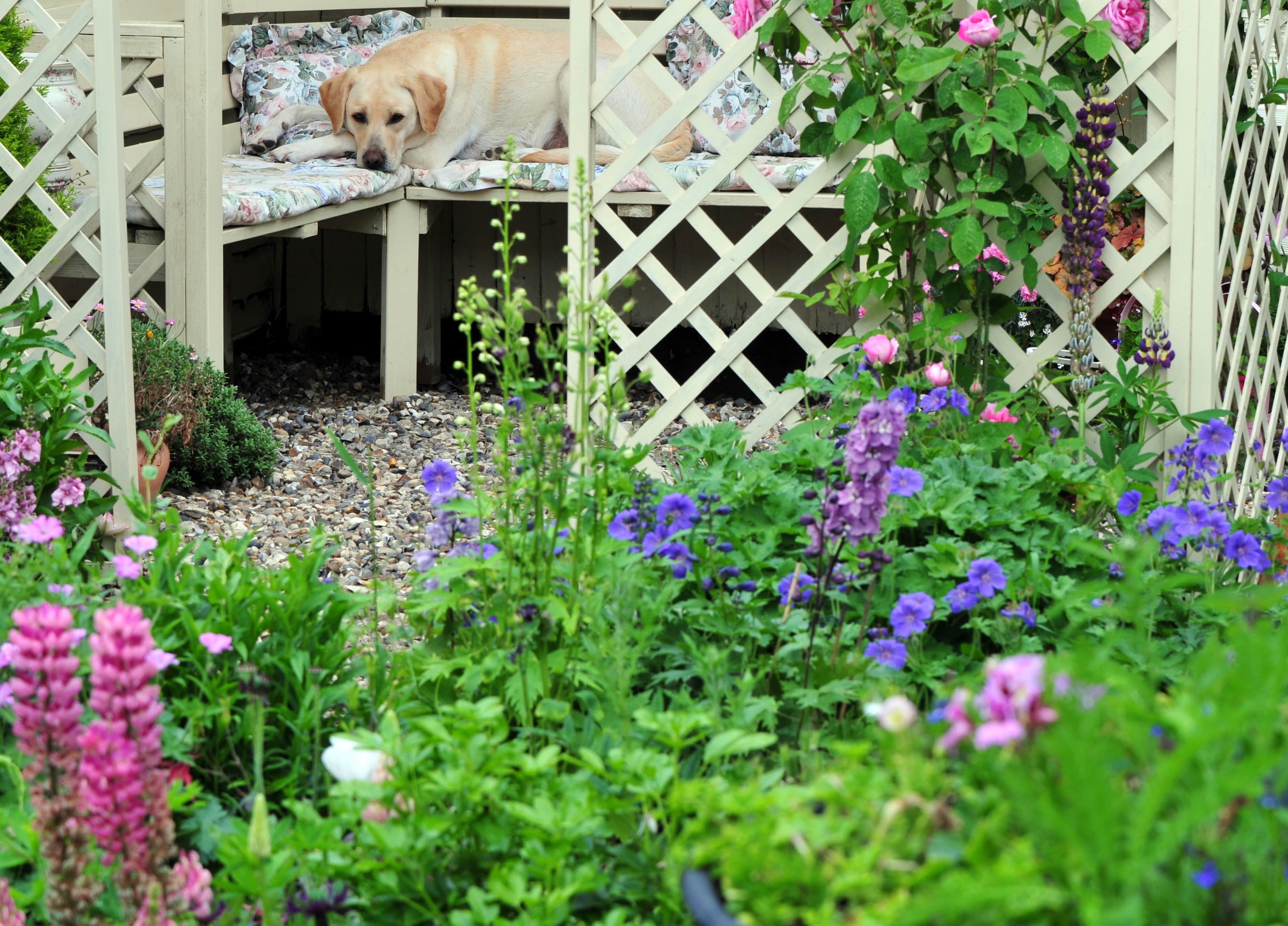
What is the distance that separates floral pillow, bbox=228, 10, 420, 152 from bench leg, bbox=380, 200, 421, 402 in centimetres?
73

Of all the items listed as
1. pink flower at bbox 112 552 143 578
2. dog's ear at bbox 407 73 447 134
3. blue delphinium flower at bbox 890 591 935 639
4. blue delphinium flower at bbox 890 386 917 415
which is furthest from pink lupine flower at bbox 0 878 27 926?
dog's ear at bbox 407 73 447 134

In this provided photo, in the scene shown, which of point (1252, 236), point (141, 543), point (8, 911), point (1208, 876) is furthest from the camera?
point (1252, 236)

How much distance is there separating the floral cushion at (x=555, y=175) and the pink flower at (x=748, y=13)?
1.65 metres

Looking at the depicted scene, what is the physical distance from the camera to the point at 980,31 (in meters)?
2.36

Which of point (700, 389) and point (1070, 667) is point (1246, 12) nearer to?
point (700, 389)

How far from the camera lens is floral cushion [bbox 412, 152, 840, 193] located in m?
4.47

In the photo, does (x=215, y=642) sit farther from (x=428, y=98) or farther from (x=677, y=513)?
(x=428, y=98)

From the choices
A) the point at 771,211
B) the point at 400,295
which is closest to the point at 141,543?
the point at 771,211

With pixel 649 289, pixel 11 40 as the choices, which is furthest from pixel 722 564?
pixel 649 289

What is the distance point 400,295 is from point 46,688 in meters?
3.80

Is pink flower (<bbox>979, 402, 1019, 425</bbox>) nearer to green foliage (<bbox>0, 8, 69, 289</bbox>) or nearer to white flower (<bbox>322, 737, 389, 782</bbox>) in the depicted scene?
white flower (<bbox>322, 737, 389, 782</bbox>)

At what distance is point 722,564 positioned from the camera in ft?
6.42

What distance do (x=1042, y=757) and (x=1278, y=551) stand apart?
5.67 feet

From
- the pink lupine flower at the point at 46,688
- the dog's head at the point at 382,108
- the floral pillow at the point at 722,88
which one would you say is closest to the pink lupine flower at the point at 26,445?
the pink lupine flower at the point at 46,688
